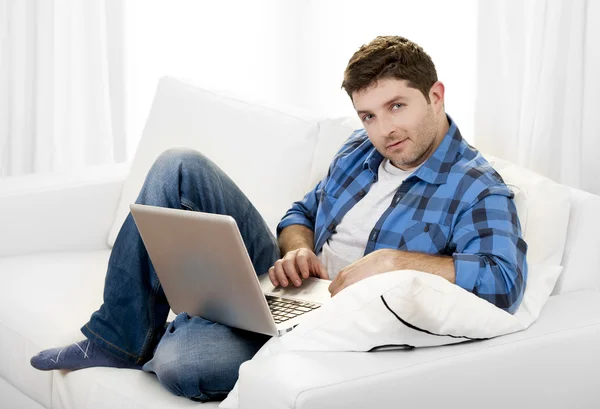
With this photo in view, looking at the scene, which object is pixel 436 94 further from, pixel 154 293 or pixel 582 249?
pixel 154 293

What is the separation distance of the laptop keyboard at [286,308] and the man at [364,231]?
0.18 ft

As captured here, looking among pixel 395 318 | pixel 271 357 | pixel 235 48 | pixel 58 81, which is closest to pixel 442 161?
pixel 395 318

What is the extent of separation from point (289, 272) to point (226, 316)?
0.61 ft

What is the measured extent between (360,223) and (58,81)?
82.9 inches

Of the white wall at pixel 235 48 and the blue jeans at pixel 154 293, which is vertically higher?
the white wall at pixel 235 48

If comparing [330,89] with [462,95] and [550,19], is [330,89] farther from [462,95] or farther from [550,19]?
[550,19]

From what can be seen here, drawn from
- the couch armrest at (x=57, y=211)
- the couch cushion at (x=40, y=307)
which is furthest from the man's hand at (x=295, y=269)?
the couch armrest at (x=57, y=211)

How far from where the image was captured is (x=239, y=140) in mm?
2566

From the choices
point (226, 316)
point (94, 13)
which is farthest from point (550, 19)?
point (94, 13)

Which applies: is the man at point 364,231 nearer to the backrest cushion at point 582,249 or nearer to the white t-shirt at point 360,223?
the white t-shirt at point 360,223

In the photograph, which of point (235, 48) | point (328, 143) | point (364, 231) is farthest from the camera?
point (235, 48)

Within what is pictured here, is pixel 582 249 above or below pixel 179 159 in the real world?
below

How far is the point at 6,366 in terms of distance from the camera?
88.3 inches

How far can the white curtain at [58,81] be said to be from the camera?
3.75 meters
